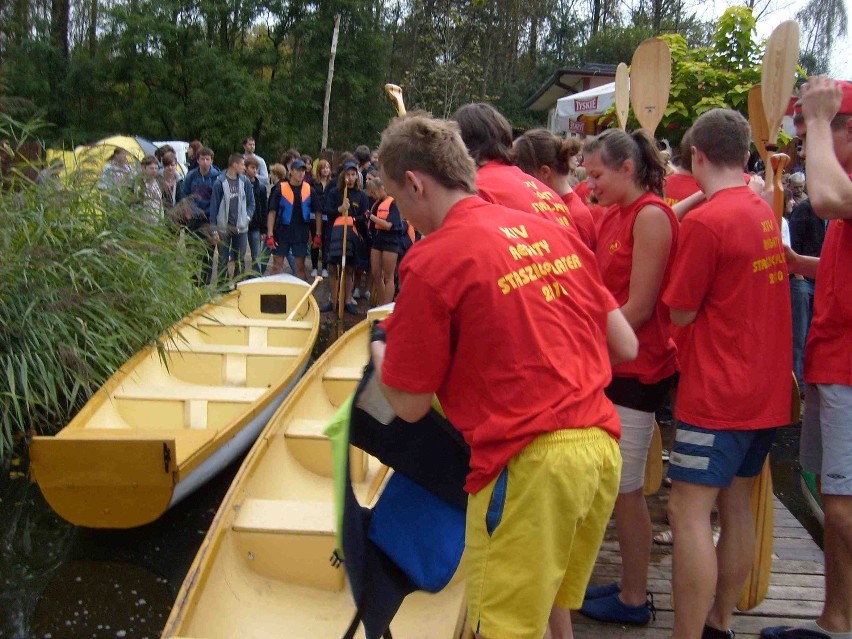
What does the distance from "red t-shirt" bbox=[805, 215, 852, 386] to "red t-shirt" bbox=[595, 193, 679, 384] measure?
434mm

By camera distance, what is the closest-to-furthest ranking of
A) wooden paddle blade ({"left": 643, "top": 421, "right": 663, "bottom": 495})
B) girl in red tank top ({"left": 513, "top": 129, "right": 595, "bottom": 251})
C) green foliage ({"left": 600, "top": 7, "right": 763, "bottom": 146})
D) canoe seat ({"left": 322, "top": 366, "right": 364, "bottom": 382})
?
wooden paddle blade ({"left": 643, "top": 421, "right": 663, "bottom": 495}) → girl in red tank top ({"left": 513, "top": 129, "right": 595, "bottom": 251}) → canoe seat ({"left": 322, "top": 366, "right": 364, "bottom": 382}) → green foliage ({"left": 600, "top": 7, "right": 763, "bottom": 146})

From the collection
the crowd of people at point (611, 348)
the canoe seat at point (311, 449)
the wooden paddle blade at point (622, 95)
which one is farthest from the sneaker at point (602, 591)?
the wooden paddle blade at point (622, 95)

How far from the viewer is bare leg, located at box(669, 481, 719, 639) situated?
2359 mm

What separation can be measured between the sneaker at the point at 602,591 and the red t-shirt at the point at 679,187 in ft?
7.11

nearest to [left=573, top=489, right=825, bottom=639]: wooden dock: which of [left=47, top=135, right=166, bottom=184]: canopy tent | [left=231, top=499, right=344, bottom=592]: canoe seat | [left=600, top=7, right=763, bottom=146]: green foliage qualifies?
[left=231, top=499, right=344, bottom=592]: canoe seat

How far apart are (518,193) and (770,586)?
1917 millimetres

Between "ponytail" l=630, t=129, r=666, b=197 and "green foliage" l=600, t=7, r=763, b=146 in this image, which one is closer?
"ponytail" l=630, t=129, r=666, b=197

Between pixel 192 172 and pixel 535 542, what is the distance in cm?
883

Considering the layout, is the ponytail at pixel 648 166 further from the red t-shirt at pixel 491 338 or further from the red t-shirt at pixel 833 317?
the red t-shirt at pixel 491 338

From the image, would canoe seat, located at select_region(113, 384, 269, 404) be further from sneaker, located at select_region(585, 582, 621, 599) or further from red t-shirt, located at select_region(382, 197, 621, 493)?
red t-shirt, located at select_region(382, 197, 621, 493)

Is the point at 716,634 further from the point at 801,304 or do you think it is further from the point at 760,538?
the point at 801,304

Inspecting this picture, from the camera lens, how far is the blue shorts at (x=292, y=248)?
1011 centimetres

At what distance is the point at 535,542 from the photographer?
1.67 metres

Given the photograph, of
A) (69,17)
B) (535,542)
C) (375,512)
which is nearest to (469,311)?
(535,542)
